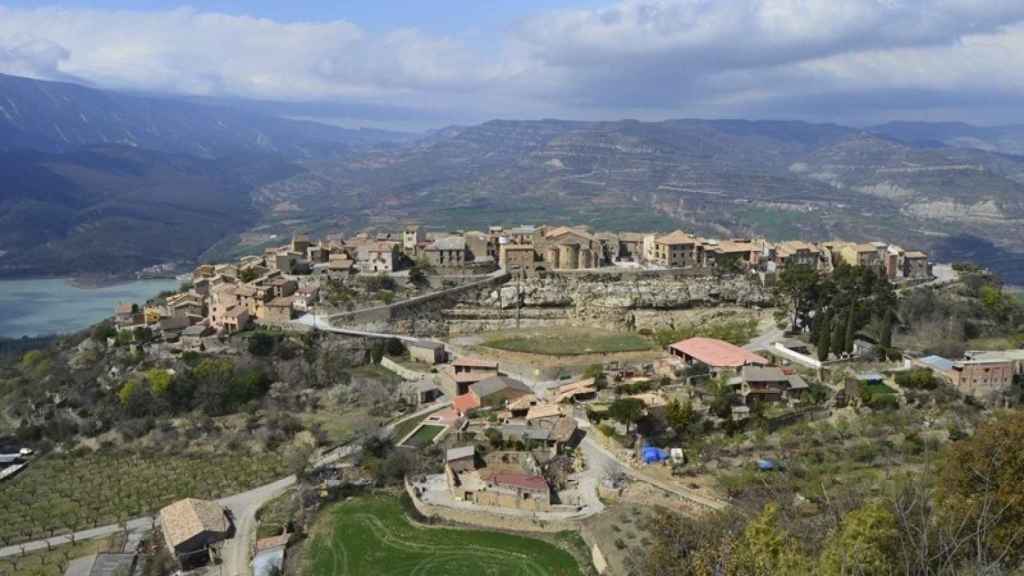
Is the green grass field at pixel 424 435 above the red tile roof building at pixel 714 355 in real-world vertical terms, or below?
below

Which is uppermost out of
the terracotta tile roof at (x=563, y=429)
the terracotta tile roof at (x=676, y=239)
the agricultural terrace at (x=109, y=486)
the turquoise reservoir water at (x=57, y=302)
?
the terracotta tile roof at (x=676, y=239)

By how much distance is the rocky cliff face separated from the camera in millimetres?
47781

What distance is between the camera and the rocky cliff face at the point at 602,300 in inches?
1881

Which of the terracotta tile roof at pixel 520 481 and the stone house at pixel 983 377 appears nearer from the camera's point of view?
the terracotta tile roof at pixel 520 481

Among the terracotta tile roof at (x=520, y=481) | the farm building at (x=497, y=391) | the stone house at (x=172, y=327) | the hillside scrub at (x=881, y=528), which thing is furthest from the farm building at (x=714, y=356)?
the stone house at (x=172, y=327)

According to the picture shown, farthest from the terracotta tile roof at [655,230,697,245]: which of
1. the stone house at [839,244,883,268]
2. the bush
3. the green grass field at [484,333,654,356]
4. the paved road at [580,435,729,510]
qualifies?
the bush

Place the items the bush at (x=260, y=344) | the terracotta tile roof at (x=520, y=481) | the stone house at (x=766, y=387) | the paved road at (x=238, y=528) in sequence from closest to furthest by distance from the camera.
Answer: the paved road at (x=238, y=528), the terracotta tile roof at (x=520, y=481), the stone house at (x=766, y=387), the bush at (x=260, y=344)

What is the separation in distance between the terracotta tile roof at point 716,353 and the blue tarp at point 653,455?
27.2 feet

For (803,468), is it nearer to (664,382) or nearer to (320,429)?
(664,382)

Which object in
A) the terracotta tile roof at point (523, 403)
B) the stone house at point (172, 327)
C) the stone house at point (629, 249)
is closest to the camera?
the terracotta tile roof at point (523, 403)

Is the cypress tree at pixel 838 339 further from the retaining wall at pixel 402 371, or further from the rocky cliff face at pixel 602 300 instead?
the retaining wall at pixel 402 371

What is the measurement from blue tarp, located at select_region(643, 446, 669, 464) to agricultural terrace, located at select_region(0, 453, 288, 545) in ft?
47.3

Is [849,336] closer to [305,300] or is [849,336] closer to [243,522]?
[243,522]

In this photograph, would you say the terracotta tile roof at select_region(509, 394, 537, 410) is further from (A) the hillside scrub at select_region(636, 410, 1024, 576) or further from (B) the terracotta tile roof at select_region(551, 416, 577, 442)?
(A) the hillside scrub at select_region(636, 410, 1024, 576)
